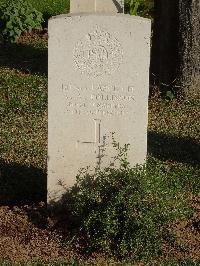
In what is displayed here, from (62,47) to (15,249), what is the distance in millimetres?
1532

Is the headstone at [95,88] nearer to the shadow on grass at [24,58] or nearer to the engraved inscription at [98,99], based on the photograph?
the engraved inscription at [98,99]

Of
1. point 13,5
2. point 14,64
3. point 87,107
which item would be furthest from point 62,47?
point 13,5

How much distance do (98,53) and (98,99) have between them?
0.35 meters

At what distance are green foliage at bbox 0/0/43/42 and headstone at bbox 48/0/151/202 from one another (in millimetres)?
5195

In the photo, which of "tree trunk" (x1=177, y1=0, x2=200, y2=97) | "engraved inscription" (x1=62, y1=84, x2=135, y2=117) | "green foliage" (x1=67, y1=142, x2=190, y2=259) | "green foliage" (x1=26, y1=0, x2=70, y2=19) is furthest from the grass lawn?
"green foliage" (x1=26, y1=0, x2=70, y2=19)

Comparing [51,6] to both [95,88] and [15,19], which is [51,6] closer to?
[15,19]

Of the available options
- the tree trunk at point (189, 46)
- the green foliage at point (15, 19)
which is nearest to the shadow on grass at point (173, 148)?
the tree trunk at point (189, 46)

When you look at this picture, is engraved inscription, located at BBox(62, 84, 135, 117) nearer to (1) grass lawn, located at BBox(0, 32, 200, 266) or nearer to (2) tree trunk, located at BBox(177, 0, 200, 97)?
(1) grass lawn, located at BBox(0, 32, 200, 266)

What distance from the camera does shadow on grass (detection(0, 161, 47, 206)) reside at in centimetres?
600

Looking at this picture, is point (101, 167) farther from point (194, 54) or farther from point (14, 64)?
point (14, 64)

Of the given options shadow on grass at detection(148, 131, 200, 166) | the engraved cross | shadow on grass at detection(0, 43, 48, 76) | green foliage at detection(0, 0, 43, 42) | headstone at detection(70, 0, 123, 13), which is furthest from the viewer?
green foliage at detection(0, 0, 43, 42)

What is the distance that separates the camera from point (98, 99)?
5.25m

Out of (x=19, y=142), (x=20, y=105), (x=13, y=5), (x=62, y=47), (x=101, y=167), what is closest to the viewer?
(x=62, y=47)

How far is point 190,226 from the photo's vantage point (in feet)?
18.0
